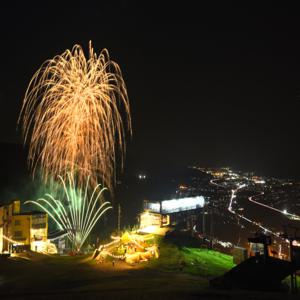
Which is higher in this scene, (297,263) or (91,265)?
(297,263)

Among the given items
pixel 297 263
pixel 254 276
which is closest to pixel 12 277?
pixel 254 276

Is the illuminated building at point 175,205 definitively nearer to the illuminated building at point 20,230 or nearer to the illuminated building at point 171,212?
the illuminated building at point 171,212

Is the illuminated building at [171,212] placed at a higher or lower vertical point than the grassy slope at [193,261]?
higher

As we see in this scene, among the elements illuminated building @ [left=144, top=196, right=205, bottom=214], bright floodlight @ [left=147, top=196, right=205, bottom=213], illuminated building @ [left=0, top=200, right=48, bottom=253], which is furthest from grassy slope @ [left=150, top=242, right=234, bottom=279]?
bright floodlight @ [left=147, top=196, right=205, bottom=213]

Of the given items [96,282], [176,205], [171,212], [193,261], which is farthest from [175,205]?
[96,282]

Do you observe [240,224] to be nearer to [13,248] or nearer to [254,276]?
[13,248]

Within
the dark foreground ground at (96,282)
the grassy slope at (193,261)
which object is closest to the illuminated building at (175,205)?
the grassy slope at (193,261)

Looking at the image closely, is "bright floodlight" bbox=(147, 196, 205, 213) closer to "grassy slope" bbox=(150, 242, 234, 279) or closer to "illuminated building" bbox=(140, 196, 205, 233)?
"illuminated building" bbox=(140, 196, 205, 233)

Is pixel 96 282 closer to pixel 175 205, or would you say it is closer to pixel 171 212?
pixel 171 212
